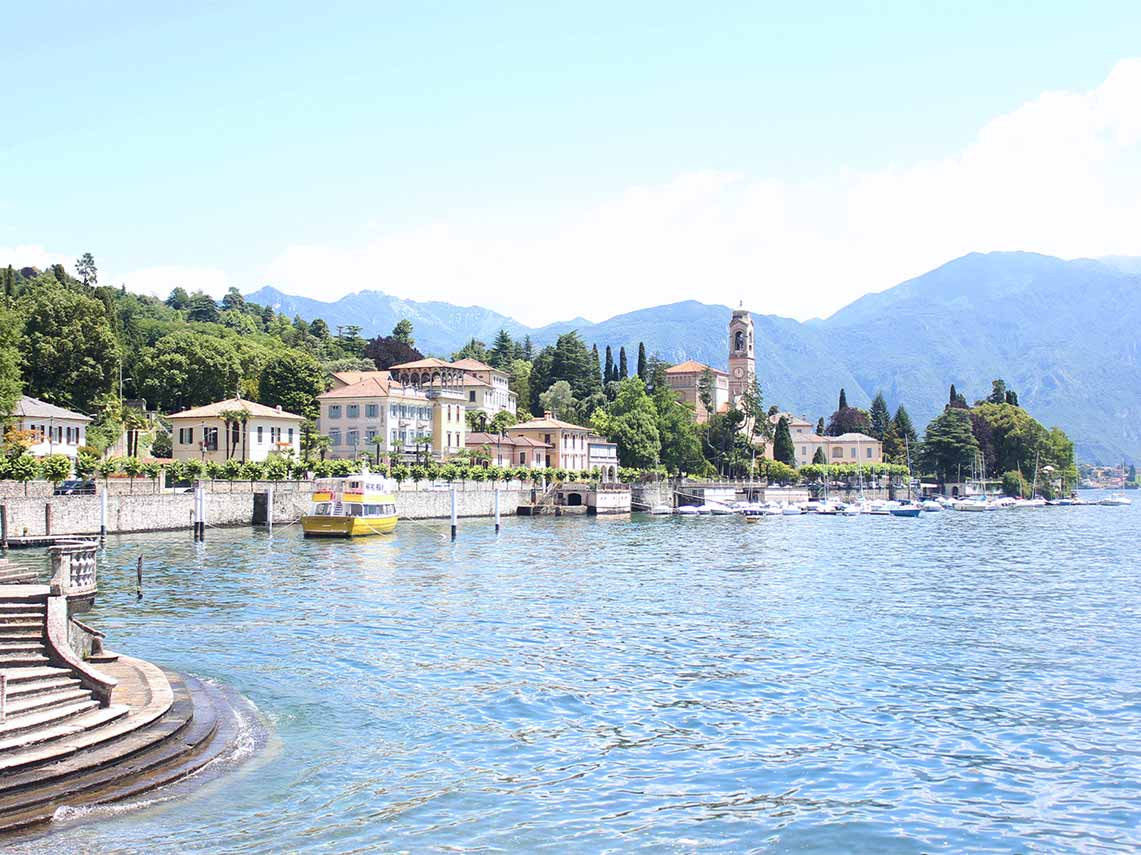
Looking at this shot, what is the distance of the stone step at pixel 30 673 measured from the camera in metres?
15.3

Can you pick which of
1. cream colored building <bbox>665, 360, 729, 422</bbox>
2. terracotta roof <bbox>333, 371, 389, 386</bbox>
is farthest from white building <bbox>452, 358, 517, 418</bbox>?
cream colored building <bbox>665, 360, 729, 422</bbox>

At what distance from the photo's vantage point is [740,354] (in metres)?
185

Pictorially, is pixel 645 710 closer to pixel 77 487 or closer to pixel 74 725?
pixel 74 725

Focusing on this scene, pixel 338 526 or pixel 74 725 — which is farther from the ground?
pixel 338 526

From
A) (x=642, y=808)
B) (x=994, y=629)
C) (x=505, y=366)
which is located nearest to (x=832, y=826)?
(x=642, y=808)

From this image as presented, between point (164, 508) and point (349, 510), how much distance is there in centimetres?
1124

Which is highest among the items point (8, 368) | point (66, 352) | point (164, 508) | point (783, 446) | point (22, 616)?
point (66, 352)

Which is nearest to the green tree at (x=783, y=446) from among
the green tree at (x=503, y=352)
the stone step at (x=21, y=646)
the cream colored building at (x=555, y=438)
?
the green tree at (x=503, y=352)

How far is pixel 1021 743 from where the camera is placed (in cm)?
1919

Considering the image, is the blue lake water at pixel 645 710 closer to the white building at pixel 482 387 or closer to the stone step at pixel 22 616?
the stone step at pixel 22 616

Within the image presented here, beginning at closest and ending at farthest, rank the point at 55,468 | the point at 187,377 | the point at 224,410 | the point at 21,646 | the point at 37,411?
the point at 21,646, the point at 55,468, the point at 37,411, the point at 224,410, the point at 187,377

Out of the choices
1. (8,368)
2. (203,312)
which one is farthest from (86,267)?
(8,368)

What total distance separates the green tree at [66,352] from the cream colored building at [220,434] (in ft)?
24.6

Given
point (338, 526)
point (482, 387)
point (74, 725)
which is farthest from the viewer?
point (482, 387)
